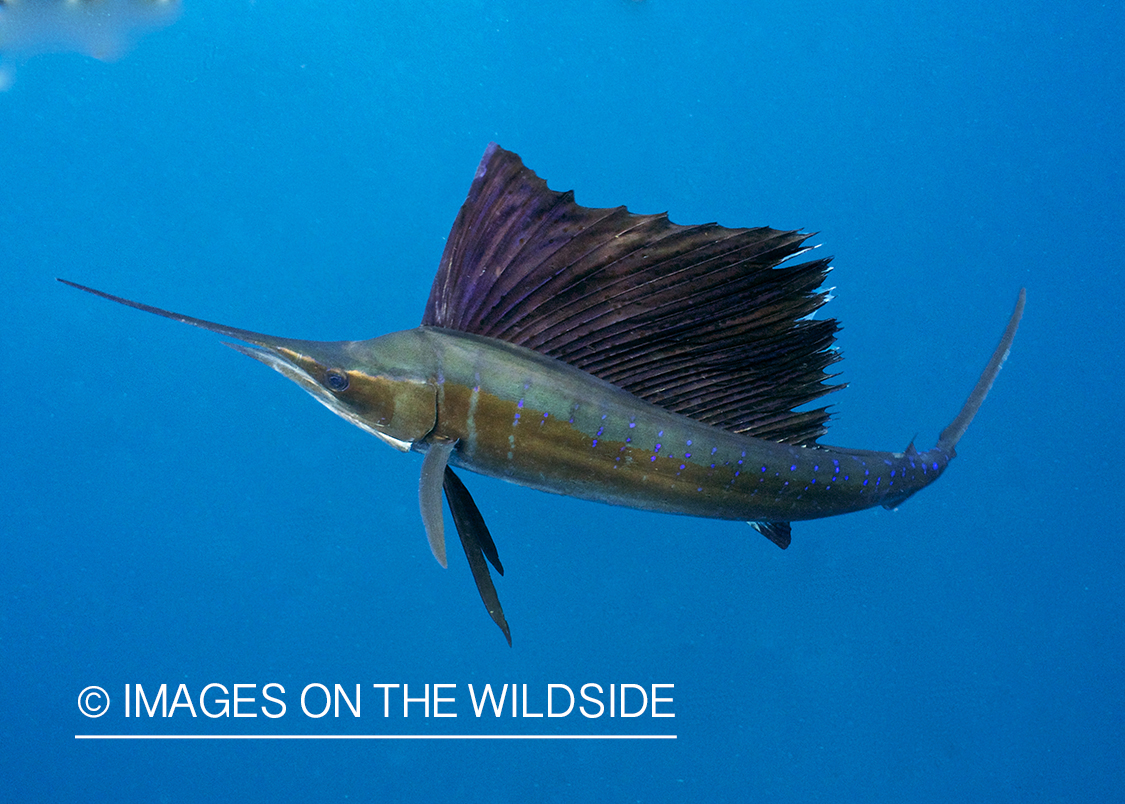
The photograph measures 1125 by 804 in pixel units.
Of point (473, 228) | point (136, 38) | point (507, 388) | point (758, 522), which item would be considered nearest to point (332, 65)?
point (136, 38)

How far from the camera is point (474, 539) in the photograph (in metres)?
1.51

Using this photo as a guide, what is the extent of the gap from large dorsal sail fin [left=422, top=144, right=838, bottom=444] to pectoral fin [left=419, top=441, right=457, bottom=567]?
0.24m

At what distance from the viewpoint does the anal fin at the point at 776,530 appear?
1.75m

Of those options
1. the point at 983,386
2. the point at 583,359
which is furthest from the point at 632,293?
the point at 983,386

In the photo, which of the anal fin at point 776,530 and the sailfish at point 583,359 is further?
the anal fin at point 776,530

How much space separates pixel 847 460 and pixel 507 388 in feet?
2.72

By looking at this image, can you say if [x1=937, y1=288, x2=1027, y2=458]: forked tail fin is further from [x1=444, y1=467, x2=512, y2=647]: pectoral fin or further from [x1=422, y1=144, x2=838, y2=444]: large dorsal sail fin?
[x1=444, y1=467, x2=512, y2=647]: pectoral fin

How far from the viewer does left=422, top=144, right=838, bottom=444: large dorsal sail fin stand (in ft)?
Answer: 4.46

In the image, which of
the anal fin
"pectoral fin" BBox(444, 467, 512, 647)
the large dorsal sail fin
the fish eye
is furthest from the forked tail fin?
the fish eye

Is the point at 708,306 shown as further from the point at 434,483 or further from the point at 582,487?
the point at 434,483

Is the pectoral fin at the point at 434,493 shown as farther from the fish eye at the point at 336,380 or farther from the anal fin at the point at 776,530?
the anal fin at the point at 776,530

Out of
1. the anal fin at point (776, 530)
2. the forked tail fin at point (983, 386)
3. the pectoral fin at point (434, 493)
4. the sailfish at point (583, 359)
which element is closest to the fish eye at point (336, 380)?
the sailfish at point (583, 359)

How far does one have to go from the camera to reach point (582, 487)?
148 cm

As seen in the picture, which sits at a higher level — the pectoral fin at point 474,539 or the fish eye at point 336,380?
the fish eye at point 336,380
